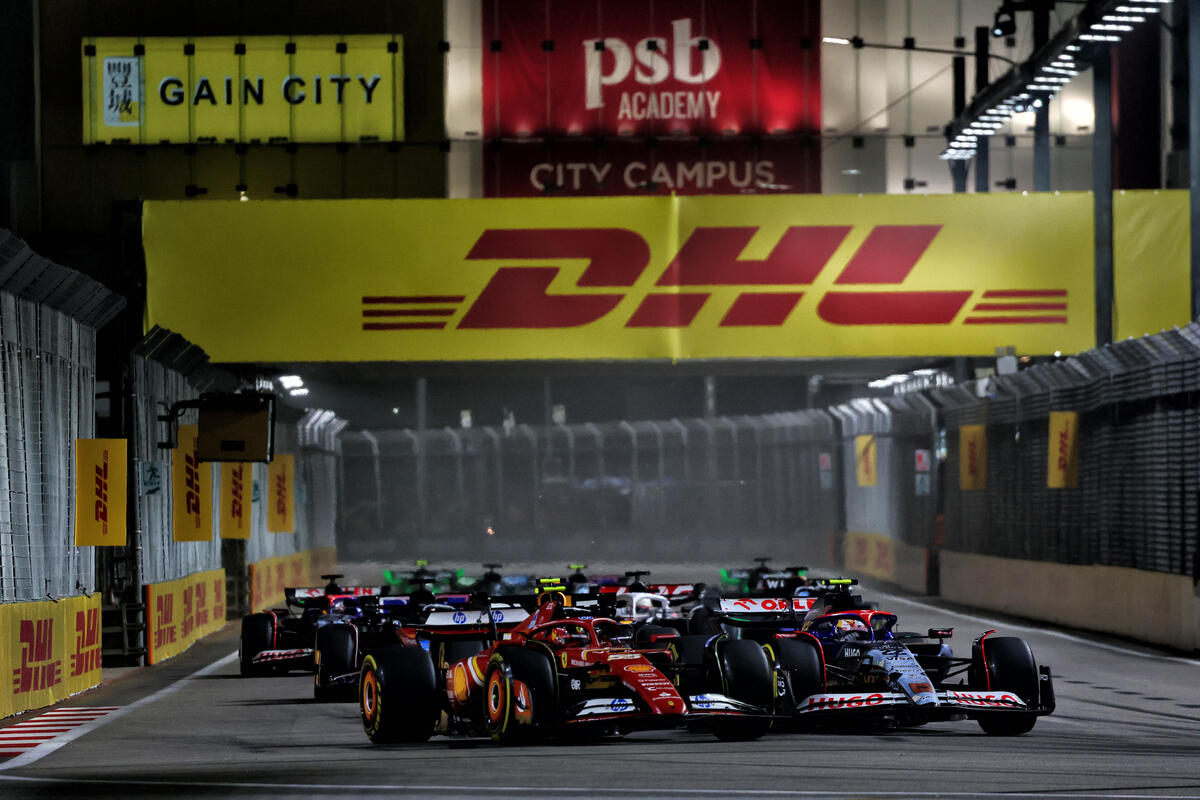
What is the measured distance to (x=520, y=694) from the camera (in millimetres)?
13281

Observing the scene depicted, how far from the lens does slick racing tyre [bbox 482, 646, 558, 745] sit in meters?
13.2

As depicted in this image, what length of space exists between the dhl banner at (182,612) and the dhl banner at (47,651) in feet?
11.3

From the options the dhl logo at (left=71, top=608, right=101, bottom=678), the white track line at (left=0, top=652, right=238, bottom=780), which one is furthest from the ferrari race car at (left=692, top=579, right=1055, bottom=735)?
the dhl logo at (left=71, top=608, right=101, bottom=678)

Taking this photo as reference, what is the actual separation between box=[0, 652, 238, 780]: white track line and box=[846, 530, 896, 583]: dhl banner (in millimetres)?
21665

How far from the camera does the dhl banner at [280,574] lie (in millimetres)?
35656

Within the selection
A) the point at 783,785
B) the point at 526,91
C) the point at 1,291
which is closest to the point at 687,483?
the point at 526,91

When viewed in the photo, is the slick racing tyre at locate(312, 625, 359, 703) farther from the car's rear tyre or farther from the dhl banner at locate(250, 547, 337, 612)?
the dhl banner at locate(250, 547, 337, 612)

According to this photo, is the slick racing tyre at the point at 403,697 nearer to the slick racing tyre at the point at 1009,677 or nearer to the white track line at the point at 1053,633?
the slick racing tyre at the point at 1009,677

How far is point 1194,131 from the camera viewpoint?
26.1m

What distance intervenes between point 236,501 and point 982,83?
42.6ft

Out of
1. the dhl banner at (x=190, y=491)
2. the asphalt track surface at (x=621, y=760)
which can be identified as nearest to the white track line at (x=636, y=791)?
the asphalt track surface at (x=621, y=760)

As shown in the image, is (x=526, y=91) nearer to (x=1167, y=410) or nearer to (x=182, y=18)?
(x=182, y=18)

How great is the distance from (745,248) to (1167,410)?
7.08 m

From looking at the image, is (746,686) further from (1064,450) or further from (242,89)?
(242,89)
